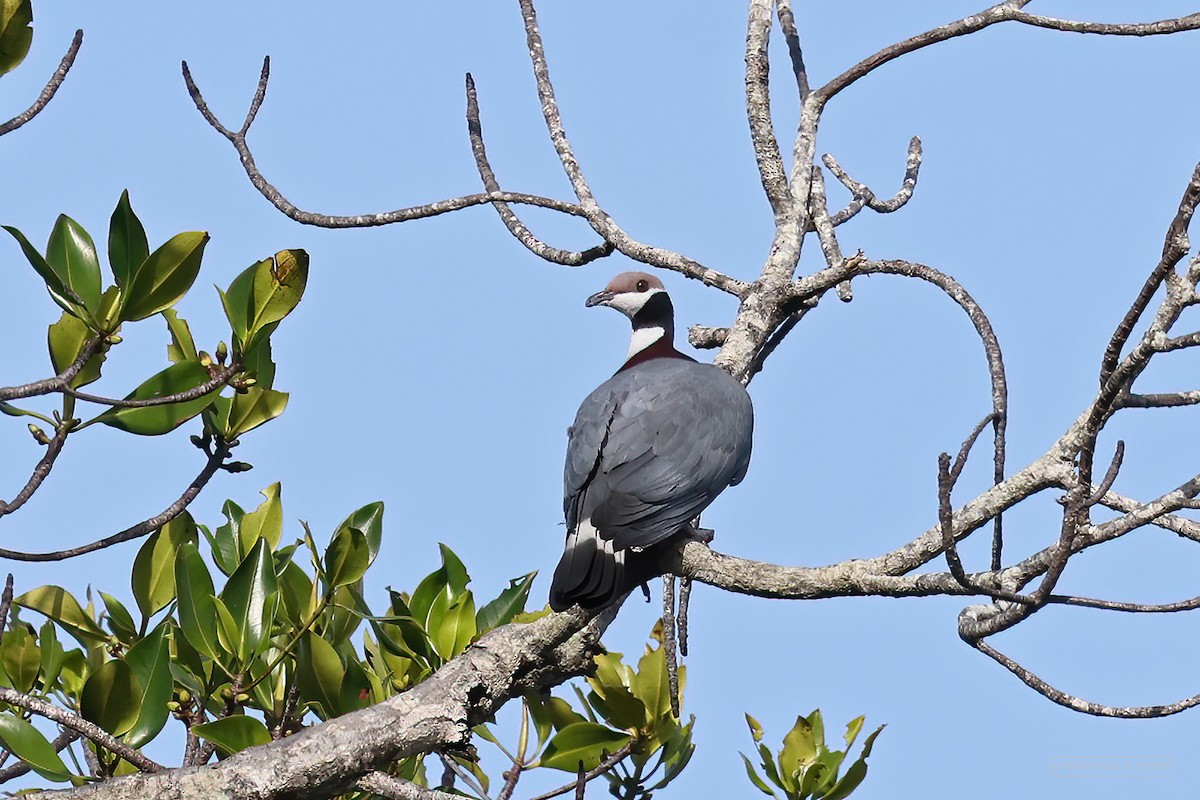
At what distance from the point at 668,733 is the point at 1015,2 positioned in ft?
9.94

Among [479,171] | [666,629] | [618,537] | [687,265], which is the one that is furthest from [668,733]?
[479,171]

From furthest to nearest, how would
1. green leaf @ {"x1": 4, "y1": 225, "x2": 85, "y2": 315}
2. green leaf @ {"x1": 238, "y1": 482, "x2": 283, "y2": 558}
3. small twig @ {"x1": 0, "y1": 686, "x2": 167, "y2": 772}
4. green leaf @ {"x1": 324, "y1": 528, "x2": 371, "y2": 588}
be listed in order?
green leaf @ {"x1": 238, "y1": 482, "x2": 283, "y2": 558}, green leaf @ {"x1": 324, "y1": 528, "x2": 371, "y2": 588}, green leaf @ {"x1": 4, "y1": 225, "x2": 85, "y2": 315}, small twig @ {"x1": 0, "y1": 686, "x2": 167, "y2": 772}

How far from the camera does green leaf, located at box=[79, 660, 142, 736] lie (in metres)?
2.78

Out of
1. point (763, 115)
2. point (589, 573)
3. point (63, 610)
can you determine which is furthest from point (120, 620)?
point (763, 115)

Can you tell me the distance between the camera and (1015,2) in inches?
184

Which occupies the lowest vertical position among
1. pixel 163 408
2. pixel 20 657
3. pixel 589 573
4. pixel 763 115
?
pixel 20 657

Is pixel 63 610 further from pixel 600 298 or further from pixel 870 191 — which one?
pixel 870 191

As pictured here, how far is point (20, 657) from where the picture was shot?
10.3 feet

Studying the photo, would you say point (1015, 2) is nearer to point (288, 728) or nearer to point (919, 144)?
point (919, 144)

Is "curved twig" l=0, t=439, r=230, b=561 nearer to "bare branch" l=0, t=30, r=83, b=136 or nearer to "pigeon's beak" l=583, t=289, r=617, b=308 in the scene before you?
"bare branch" l=0, t=30, r=83, b=136

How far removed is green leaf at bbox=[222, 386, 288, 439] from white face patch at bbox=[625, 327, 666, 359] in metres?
1.94

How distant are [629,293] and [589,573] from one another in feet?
6.92

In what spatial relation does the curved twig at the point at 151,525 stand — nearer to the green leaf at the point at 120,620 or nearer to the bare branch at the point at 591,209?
the green leaf at the point at 120,620

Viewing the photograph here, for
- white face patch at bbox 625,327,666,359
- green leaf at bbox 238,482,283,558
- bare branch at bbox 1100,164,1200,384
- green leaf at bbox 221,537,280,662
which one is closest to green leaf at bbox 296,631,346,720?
green leaf at bbox 221,537,280,662
